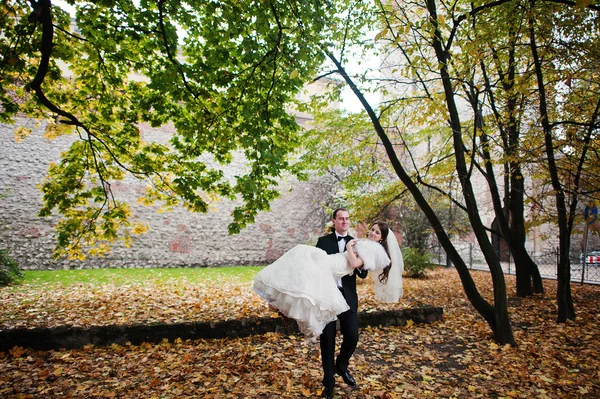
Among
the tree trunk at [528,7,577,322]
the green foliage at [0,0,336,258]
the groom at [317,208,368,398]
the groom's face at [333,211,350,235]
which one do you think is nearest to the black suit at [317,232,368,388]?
the groom at [317,208,368,398]

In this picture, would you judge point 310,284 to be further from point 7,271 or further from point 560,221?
point 7,271

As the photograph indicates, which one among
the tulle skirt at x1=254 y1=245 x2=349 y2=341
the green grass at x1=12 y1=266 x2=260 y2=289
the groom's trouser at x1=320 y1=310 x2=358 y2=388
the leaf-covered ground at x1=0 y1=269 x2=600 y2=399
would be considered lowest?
the green grass at x1=12 y1=266 x2=260 y2=289

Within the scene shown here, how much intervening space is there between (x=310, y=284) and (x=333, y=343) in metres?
0.86

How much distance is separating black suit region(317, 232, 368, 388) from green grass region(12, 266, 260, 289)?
8.35 metres

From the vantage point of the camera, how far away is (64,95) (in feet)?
21.4

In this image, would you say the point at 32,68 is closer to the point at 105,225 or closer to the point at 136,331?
the point at 105,225

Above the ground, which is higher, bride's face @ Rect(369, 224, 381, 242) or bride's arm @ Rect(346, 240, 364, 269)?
bride's face @ Rect(369, 224, 381, 242)

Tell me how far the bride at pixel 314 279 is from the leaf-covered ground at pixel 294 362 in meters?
1.08

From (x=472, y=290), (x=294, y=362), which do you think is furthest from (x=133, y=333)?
(x=472, y=290)

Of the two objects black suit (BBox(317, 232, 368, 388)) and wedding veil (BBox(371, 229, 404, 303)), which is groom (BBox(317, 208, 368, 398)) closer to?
black suit (BBox(317, 232, 368, 388))

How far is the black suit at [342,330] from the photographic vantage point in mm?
3346

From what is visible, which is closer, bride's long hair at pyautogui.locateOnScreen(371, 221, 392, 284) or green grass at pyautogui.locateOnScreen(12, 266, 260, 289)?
bride's long hair at pyautogui.locateOnScreen(371, 221, 392, 284)

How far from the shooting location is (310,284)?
2.97m

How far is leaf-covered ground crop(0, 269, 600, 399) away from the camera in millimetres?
3557
